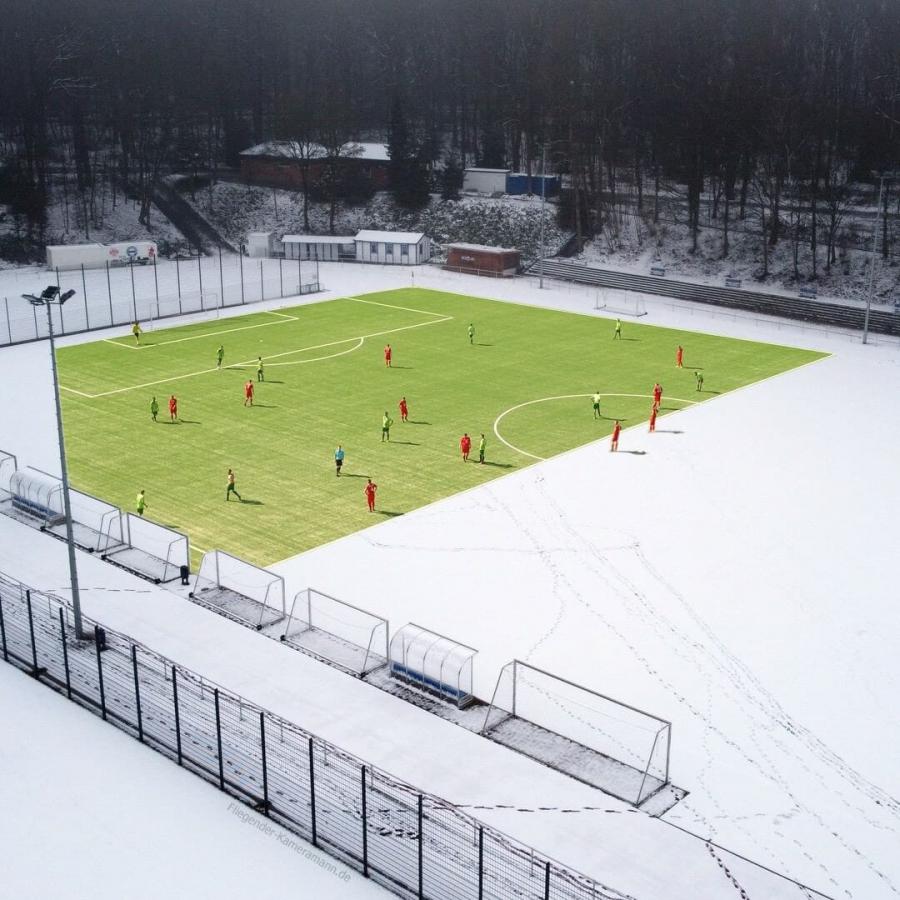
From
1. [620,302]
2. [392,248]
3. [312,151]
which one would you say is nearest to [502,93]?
[312,151]

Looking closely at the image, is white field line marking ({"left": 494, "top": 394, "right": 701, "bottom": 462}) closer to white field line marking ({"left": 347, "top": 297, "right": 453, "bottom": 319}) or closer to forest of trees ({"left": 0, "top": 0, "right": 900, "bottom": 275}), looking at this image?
white field line marking ({"left": 347, "top": 297, "right": 453, "bottom": 319})

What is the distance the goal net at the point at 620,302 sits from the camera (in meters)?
78.3

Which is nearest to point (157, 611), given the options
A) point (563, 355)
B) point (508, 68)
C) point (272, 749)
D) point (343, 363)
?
point (272, 749)

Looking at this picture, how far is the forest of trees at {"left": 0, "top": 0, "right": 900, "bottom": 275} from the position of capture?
92875 millimetres

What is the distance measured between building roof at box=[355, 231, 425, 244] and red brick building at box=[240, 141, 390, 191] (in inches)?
603

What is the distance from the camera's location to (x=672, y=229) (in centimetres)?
9662

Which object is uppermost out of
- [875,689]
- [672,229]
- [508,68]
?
[508,68]

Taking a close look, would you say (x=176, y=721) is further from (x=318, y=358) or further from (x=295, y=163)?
(x=295, y=163)

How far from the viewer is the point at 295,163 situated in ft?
361

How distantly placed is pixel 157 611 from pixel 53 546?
665 centimetres

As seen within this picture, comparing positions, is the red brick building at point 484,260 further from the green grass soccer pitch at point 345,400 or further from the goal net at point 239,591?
the goal net at point 239,591

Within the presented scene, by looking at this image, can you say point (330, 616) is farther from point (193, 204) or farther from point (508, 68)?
point (508, 68)

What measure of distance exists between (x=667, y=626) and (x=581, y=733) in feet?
21.4

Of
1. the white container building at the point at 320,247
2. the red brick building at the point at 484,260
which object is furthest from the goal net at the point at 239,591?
the white container building at the point at 320,247
